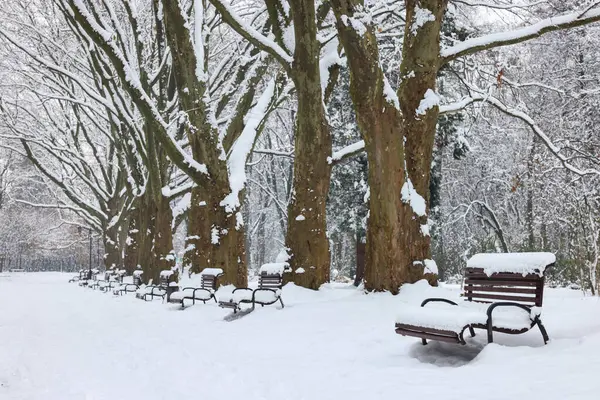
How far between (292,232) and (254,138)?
158 inches

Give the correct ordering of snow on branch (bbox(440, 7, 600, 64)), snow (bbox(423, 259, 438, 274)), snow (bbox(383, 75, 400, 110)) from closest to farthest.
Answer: snow on branch (bbox(440, 7, 600, 64)) < snow (bbox(383, 75, 400, 110)) < snow (bbox(423, 259, 438, 274))

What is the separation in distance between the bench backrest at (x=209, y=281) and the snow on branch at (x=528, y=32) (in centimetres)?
657

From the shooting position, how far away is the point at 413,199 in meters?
8.97

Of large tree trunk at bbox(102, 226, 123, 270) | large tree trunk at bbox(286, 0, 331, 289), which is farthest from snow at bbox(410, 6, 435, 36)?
large tree trunk at bbox(102, 226, 123, 270)

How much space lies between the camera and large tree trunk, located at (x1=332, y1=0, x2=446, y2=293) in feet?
28.2

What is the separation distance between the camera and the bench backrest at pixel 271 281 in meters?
11.0

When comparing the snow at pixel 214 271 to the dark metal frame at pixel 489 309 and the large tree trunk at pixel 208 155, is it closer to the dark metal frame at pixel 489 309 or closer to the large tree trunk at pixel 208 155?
the large tree trunk at pixel 208 155

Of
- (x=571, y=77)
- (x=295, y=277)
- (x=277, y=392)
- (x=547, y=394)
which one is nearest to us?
(x=547, y=394)

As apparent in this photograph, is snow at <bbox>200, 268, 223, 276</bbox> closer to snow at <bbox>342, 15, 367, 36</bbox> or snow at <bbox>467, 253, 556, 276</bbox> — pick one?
snow at <bbox>342, 15, 367, 36</bbox>

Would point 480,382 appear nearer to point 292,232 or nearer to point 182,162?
point 292,232

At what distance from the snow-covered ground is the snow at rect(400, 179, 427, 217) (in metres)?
1.25

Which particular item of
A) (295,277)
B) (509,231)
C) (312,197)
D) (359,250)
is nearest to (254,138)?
(312,197)

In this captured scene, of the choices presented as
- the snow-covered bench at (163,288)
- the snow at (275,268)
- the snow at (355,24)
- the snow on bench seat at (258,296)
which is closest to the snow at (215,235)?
the snow at (275,268)

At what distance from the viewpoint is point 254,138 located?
1376cm
